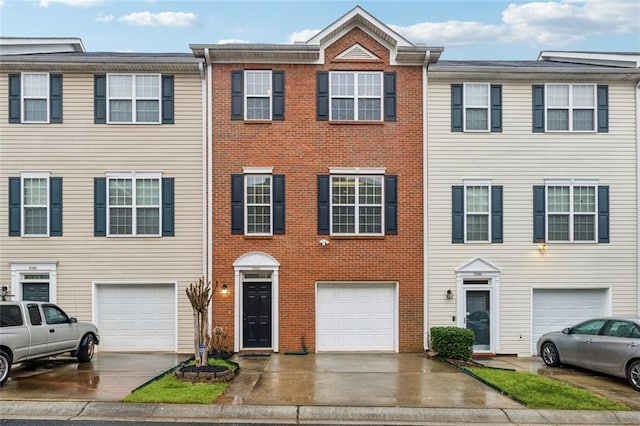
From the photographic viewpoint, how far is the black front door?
17.9m

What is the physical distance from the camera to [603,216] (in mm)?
18516

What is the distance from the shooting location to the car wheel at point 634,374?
1283 cm

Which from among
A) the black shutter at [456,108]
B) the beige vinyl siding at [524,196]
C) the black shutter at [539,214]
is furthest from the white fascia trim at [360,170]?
the black shutter at [539,214]

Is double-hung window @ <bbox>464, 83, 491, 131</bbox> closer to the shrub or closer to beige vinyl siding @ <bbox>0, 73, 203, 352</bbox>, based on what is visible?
the shrub

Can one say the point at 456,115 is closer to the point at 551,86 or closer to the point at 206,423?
the point at 551,86

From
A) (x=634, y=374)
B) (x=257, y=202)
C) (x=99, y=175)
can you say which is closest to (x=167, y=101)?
(x=99, y=175)

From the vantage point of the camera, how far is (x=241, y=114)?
1811 centimetres

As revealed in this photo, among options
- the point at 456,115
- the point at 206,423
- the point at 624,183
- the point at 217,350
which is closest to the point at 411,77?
the point at 456,115

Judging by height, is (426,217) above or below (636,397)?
above

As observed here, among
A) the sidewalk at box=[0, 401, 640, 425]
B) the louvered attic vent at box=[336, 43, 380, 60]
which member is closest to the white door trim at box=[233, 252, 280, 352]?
the louvered attic vent at box=[336, 43, 380, 60]

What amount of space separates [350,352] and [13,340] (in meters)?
9.51

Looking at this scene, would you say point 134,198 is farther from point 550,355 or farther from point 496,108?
point 550,355

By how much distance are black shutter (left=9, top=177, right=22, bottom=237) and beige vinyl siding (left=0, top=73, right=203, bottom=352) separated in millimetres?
209

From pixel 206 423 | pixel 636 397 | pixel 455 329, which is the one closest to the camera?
pixel 206 423
